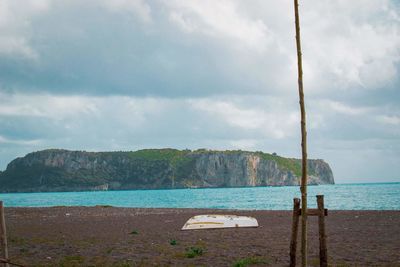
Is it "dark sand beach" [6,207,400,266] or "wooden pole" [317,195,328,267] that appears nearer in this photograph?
"wooden pole" [317,195,328,267]

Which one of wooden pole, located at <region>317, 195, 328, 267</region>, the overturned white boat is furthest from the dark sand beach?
wooden pole, located at <region>317, 195, 328, 267</region>

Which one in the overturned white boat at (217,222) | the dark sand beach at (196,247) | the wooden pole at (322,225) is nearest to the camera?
the wooden pole at (322,225)

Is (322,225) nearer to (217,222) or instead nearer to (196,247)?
(196,247)

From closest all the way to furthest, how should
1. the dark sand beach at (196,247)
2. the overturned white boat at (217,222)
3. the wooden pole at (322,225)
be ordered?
the wooden pole at (322,225) → the dark sand beach at (196,247) → the overturned white boat at (217,222)

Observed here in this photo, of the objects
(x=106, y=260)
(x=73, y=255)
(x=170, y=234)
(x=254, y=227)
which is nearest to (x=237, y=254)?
(x=106, y=260)

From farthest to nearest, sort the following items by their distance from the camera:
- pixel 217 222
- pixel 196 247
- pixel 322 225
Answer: pixel 217 222 < pixel 196 247 < pixel 322 225

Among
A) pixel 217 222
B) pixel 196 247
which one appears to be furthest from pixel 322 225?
pixel 217 222

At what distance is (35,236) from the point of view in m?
28.1

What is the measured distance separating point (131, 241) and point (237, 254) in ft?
24.6

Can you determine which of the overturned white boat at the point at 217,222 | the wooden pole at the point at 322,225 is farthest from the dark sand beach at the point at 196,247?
the wooden pole at the point at 322,225

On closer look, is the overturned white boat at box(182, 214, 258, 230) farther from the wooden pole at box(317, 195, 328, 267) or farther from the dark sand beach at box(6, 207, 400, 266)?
the wooden pole at box(317, 195, 328, 267)

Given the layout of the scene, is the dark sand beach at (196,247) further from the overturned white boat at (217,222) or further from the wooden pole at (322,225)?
the wooden pole at (322,225)

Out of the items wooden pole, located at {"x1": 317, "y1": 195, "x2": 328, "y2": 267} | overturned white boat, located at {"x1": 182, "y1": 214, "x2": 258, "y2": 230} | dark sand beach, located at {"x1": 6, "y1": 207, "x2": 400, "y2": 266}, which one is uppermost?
wooden pole, located at {"x1": 317, "y1": 195, "x2": 328, "y2": 267}

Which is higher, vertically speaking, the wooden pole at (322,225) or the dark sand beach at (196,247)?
the wooden pole at (322,225)
